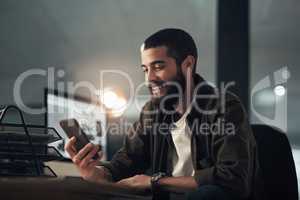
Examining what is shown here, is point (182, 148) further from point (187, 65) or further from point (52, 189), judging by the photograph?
point (52, 189)

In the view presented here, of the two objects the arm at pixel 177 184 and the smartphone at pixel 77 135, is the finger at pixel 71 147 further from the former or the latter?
the arm at pixel 177 184

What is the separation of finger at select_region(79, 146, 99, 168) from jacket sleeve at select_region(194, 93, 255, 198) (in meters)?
0.25

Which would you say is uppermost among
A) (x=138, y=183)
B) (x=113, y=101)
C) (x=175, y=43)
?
(x=175, y=43)

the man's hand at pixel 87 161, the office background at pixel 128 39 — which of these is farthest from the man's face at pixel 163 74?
the man's hand at pixel 87 161

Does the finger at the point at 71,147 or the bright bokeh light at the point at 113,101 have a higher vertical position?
the bright bokeh light at the point at 113,101

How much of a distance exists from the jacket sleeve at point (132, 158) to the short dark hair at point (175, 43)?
20 cm

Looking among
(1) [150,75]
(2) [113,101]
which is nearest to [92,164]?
(1) [150,75]

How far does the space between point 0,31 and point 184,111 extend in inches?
27.3

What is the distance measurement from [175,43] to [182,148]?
26 centimetres

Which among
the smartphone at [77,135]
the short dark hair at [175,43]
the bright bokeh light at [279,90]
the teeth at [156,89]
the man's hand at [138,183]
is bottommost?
the man's hand at [138,183]

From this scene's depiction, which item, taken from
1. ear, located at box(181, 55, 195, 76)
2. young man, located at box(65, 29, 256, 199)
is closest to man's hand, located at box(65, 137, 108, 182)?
young man, located at box(65, 29, 256, 199)

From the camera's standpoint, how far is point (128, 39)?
1413 millimetres

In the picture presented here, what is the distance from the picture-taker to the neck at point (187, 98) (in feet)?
3.58

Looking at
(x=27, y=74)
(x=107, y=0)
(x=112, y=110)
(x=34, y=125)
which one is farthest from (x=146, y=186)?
(x=107, y=0)
